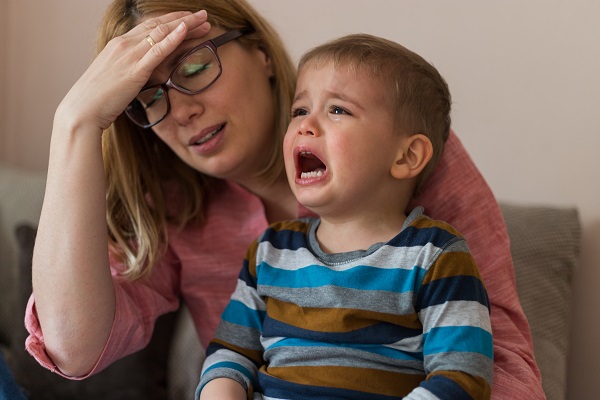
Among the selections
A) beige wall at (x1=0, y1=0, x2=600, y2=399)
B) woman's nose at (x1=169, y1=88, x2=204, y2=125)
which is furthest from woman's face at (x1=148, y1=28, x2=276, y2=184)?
beige wall at (x1=0, y1=0, x2=600, y2=399)

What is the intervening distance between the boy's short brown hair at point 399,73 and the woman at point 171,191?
21 centimetres

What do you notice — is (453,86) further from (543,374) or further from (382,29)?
(543,374)

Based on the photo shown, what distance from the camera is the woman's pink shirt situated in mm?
1376

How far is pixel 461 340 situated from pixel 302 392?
0.89 feet

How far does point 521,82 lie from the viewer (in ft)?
6.61

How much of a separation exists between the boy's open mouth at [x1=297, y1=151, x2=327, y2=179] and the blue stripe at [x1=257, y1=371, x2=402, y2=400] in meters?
0.33

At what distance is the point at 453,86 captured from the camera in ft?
6.91

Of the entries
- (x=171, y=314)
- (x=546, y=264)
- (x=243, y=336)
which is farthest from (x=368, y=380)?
(x=171, y=314)

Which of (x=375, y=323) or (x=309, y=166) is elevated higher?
(x=309, y=166)

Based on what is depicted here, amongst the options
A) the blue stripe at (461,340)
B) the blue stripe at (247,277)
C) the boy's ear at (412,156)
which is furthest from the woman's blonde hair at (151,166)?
the blue stripe at (461,340)

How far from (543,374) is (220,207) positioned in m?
0.78

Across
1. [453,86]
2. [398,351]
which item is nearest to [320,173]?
[398,351]

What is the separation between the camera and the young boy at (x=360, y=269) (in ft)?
3.72

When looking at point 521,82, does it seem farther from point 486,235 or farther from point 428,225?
point 428,225
